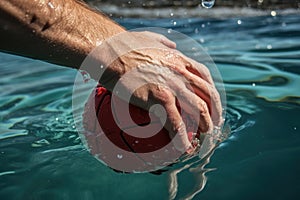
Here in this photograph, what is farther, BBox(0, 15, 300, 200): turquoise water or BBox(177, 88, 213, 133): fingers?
BBox(0, 15, 300, 200): turquoise water

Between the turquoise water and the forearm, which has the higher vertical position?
the forearm

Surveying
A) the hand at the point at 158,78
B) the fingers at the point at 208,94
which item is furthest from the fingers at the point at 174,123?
the fingers at the point at 208,94

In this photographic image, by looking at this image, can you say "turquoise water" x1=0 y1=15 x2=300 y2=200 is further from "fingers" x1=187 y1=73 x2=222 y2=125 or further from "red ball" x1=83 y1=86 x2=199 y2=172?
"fingers" x1=187 y1=73 x2=222 y2=125

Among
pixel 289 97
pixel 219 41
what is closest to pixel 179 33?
pixel 219 41

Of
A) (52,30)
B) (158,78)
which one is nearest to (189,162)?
(158,78)

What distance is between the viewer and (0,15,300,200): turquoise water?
2795mm

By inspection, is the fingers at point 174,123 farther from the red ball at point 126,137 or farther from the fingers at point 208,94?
the fingers at point 208,94

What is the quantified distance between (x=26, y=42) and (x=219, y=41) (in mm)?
4771

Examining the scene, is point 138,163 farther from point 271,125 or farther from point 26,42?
point 271,125

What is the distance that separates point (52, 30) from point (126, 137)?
771 millimetres

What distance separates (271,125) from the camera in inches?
139

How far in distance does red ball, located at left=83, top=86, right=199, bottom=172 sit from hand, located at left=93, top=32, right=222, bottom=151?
84mm

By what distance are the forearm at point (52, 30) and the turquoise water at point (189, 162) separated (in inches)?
36.6

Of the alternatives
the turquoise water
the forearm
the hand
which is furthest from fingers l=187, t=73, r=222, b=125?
the forearm
